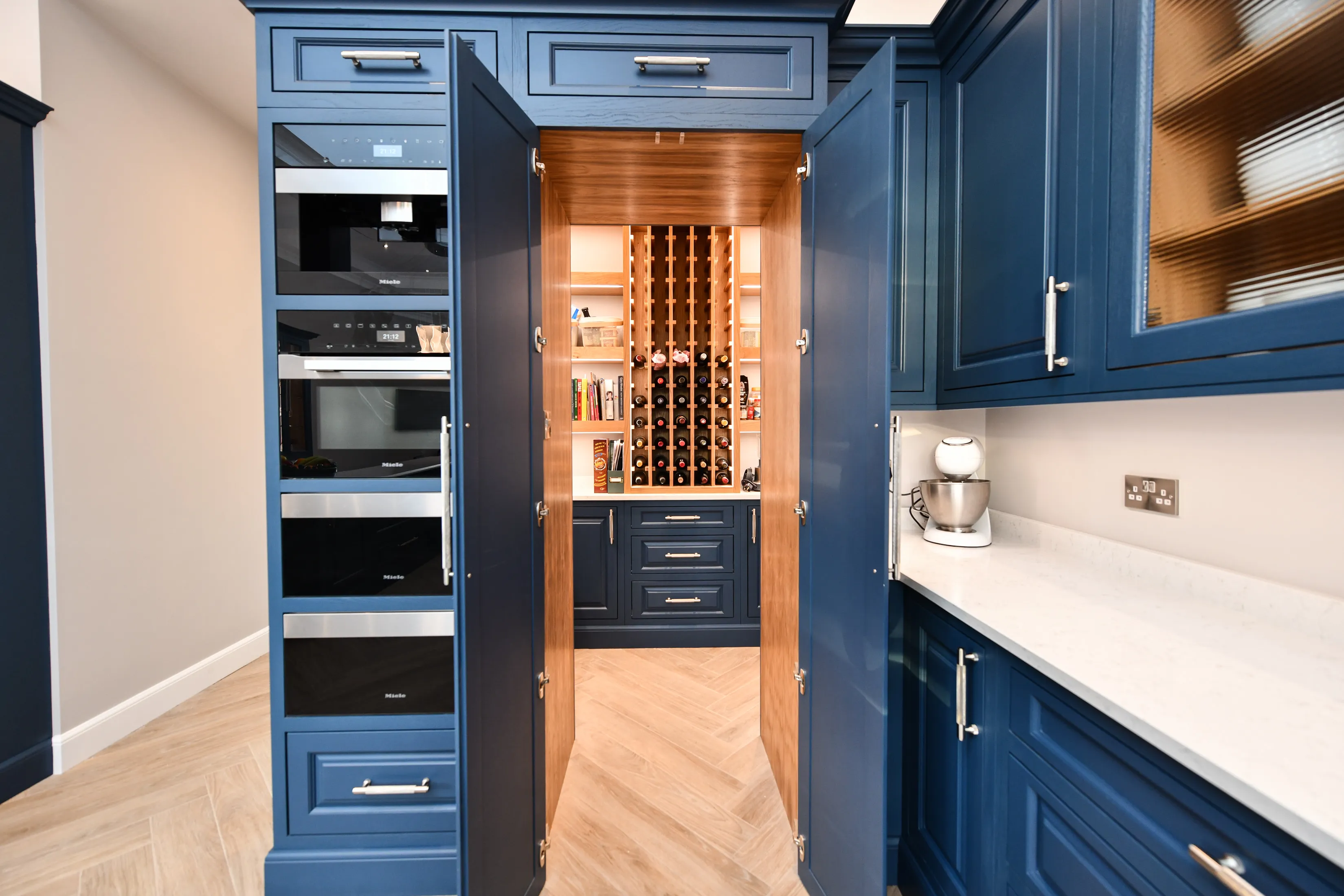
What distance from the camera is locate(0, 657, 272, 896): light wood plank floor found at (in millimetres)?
1457

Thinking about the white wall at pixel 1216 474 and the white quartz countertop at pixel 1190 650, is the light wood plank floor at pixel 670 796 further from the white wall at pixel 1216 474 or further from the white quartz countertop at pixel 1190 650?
the white wall at pixel 1216 474

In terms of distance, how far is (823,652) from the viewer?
1.38m

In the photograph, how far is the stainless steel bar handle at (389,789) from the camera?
1404 mm

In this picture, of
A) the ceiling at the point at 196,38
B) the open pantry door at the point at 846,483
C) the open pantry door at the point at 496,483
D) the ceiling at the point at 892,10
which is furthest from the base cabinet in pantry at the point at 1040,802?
the ceiling at the point at 196,38

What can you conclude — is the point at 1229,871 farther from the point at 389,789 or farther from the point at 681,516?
the point at 681,516

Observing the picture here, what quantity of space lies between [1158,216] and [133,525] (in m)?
3.66

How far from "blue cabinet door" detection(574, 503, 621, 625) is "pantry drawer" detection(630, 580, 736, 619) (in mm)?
131

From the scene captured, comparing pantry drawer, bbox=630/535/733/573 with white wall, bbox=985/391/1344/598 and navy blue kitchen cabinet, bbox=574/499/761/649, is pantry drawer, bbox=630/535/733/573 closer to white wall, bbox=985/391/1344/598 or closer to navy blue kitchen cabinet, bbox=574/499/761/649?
navy blue kitchen cabinet, bbox=574/499/761/649

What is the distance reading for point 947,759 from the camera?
1216 millimetres

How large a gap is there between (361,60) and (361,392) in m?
0.92

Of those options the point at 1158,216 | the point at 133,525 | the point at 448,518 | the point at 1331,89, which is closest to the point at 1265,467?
the point at 1158,216

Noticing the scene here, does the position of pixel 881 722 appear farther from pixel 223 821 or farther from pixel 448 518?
pixel 223 821

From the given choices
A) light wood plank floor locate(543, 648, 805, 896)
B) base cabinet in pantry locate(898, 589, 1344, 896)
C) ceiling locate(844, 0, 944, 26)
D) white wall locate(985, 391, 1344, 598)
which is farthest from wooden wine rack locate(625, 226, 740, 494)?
base cabinet in pantry locate(898, 589, 1344, 896)

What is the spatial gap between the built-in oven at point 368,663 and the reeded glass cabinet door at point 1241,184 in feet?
6.02
